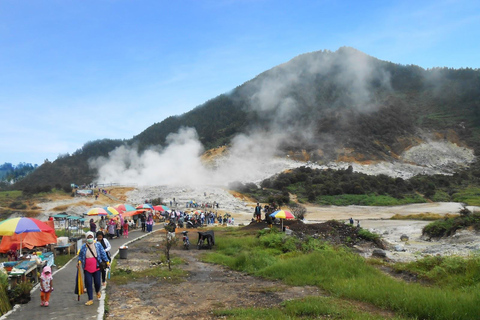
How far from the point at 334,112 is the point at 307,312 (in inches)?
3559

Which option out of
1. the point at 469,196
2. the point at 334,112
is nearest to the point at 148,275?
the point at 469,196

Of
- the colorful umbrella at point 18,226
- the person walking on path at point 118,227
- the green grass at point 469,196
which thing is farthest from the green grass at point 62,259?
the green grass at point 469,196

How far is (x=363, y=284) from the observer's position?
8.82 meters

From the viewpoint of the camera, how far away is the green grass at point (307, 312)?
22.3ft

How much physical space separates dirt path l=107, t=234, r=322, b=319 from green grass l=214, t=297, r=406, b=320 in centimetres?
50

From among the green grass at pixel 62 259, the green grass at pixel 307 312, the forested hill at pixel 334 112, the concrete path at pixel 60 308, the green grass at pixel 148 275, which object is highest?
the forested hill at pixel 334 112

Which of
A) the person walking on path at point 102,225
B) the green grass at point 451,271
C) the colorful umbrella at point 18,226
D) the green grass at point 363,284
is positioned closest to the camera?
the green grass at point 363,284

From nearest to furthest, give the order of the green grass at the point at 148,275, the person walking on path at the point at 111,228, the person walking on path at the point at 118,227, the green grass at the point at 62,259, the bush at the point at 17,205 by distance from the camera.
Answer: the green grass at the point at 148,275 → the green grass at the point at 62,259 → the person walking on path at the point at 111,228 → the person walking on path at the point at 118,227 → the bush at the point at 17,205

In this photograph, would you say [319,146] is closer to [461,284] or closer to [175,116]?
[175,116]

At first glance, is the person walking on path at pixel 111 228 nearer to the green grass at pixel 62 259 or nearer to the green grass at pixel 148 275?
the green grass at pixel 62 259

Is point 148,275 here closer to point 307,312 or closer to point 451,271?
point 307,312

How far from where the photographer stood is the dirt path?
7566mm

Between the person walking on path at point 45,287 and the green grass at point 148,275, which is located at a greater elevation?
the person walking on path at point 45,287

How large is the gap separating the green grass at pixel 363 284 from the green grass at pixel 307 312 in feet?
2.46
